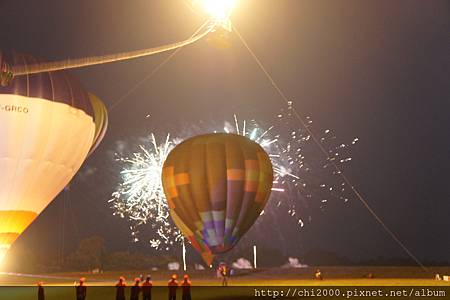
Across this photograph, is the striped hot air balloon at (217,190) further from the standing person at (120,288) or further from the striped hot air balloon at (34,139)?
the standing person at (120,288)

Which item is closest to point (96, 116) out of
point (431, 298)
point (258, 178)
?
point (258, 178)

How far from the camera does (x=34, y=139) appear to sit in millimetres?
27984

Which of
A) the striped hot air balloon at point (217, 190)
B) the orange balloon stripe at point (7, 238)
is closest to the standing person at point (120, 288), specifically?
the orange balloon stripe at point (7, 238)

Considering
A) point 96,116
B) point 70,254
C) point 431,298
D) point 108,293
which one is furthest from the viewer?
point 70,254

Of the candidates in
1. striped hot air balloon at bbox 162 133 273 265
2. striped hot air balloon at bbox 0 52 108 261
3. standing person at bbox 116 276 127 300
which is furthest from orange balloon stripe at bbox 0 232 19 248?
standing person at bbox 116 276 127 300

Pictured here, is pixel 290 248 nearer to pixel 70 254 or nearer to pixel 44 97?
pixel 70 254

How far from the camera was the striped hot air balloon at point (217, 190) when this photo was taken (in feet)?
108

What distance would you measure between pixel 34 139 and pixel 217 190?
995cm

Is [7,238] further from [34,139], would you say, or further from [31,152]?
[34,139]

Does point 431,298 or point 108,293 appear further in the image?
point 108,293

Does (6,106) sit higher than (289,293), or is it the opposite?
(6,106)

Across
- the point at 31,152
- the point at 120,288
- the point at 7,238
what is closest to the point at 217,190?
the point at 31,152

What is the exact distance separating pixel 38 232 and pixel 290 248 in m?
31.1

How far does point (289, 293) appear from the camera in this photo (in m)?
22.8
